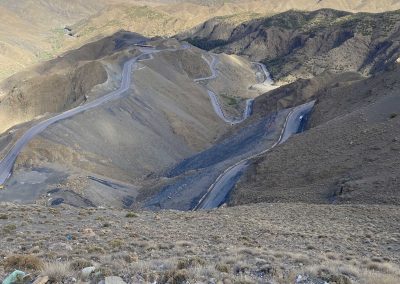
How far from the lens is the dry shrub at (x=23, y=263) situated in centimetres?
1077

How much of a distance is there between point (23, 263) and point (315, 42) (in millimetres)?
134430

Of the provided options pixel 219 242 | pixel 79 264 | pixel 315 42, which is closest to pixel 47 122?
pixel 219 242

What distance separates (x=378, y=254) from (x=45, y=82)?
255 feet

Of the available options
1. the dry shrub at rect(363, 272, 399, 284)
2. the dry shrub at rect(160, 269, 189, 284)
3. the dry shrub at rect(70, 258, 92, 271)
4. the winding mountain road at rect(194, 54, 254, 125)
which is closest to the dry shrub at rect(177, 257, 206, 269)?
the dry shrub at rect(160, 269, 189, 284)

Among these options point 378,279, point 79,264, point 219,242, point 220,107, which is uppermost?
point 79,264

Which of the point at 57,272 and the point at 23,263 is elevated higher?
the point at 57,272

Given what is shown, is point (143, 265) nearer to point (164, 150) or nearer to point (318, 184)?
point (318, 184)

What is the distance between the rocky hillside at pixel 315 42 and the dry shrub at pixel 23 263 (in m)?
95.9

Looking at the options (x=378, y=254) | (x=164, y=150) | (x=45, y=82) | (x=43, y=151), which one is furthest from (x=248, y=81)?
(x=378, y=254)

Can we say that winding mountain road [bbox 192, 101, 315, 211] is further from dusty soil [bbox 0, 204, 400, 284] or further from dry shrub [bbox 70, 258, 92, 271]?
dry shrub [bbox 70, 258, 92, 271]

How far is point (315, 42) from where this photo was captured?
448ft

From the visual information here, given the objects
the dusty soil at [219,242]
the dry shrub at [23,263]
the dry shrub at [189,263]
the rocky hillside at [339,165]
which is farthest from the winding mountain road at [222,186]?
the dry shrub at [23,263]

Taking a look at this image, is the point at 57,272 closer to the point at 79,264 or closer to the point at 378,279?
the point at 79,264

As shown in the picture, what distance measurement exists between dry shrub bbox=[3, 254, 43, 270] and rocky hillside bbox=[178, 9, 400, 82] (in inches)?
3776
